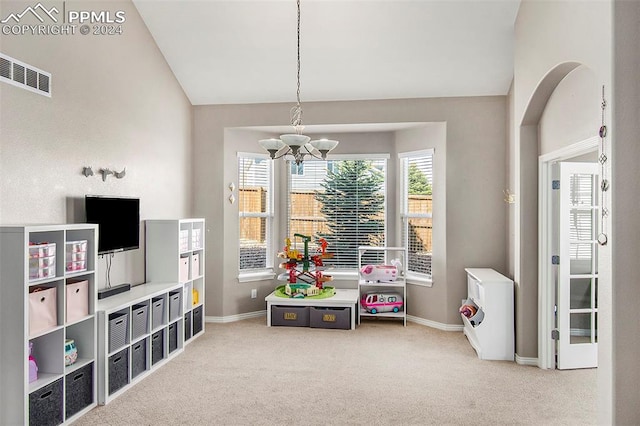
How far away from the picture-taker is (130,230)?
167 inches

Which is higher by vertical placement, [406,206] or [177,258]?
[406,206]

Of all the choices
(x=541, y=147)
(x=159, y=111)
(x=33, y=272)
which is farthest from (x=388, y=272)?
(x=33, y=272)

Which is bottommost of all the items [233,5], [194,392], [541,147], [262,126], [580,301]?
[194,392]

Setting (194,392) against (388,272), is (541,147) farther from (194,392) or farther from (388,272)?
(194,392)

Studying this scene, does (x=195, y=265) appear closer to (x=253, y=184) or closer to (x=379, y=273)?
(x=253, y=184)

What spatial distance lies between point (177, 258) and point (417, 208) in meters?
3.09

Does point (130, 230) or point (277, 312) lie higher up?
point (130, 230)

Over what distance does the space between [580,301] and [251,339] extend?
129 inches

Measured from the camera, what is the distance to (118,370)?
3500mm

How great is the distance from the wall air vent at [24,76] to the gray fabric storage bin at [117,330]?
174cm

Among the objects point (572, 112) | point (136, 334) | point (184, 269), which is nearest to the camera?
point (572, 112)

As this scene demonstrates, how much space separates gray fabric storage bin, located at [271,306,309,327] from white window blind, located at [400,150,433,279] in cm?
157

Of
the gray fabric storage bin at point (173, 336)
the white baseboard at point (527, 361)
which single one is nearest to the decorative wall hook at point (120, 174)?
the gray fabric storage bin at point (173, 336)
